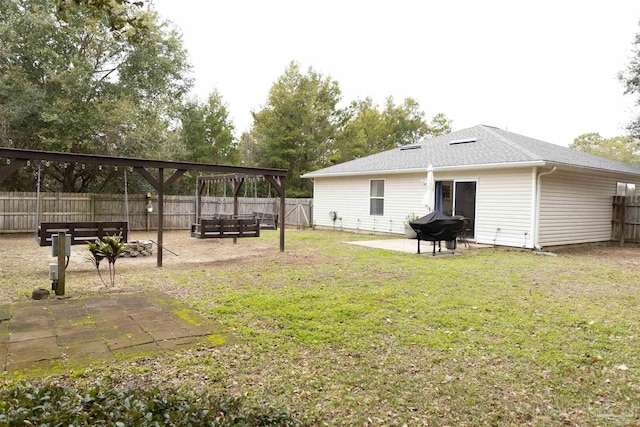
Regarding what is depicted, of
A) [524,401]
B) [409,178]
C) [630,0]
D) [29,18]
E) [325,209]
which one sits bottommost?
[524,401]

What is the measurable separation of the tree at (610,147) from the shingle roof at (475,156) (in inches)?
1450

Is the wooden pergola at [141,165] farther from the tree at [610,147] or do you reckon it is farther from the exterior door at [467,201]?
the tree at [610,147]

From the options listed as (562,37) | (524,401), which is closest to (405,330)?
(524,401)

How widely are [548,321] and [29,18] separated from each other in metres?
17.3

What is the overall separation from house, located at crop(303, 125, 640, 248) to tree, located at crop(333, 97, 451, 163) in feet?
45.7

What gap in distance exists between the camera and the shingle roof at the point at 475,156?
1136 centimetres

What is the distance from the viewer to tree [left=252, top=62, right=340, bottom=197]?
27844 mm

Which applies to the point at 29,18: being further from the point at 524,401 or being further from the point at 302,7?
the point at 524,401

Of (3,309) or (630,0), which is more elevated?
(630,0)

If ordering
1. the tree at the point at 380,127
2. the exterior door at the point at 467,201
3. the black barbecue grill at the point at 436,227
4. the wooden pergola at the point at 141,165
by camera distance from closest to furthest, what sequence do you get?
the wooden pergola at the point at 141,165
the black barbecue grill at the point at 436,227
the exterior door at the point at 467,201
the tree at the point at 380,127

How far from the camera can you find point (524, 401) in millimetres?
2783

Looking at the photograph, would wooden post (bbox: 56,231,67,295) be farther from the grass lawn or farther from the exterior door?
the exterior door

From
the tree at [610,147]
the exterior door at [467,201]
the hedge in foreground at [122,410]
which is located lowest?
the hedge in foreground at [122,410]

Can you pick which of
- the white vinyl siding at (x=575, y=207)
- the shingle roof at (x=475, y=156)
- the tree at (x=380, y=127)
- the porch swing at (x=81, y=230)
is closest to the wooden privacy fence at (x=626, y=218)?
the white vinyl siding at (x=575, y=207)
